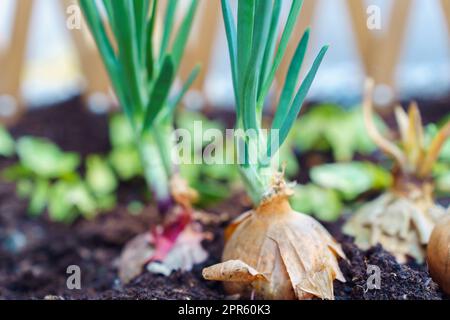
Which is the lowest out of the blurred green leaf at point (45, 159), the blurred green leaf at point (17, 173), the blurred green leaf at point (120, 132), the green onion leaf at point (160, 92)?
the blurred green leaf at point (17, 173)

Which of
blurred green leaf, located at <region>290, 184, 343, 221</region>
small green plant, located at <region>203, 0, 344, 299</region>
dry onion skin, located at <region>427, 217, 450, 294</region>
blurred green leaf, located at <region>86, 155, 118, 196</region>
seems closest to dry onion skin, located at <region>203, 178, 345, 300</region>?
small green plant, located at <region>203, 0, 344, 299</region>

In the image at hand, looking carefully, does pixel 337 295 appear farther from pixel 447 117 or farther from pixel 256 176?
pixel 447 117

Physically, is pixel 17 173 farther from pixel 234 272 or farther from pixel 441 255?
pixel 441 255

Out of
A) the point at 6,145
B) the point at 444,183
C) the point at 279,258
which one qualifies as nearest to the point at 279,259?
the point at 279,258

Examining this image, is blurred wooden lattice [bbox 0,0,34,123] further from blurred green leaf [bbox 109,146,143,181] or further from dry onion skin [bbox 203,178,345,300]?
dry onion skin [bbox 203,178,345,300]

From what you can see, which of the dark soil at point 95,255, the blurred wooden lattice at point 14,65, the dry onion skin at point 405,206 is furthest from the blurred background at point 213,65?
the dry onion skin at point 405,206

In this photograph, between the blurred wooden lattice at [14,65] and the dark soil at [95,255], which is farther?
the blurred wooden lattice at [14,65]

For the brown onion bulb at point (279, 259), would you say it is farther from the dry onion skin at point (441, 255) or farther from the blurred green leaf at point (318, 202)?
the blurred green leaf at point (318, 202)
